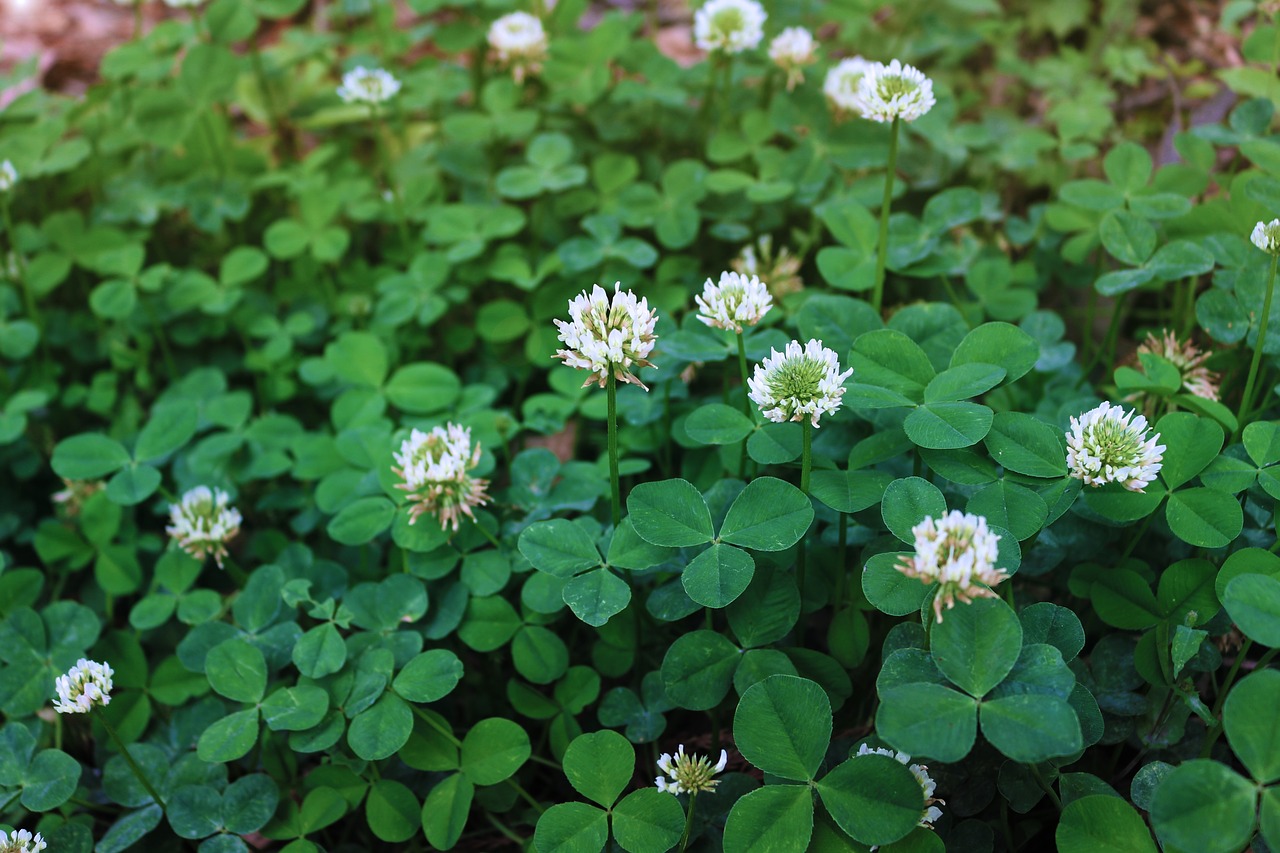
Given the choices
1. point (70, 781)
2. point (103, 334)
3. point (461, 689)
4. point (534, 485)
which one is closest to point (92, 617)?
point (70, 781)

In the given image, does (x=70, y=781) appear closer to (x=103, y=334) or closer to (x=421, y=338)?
(x=421, y=338)

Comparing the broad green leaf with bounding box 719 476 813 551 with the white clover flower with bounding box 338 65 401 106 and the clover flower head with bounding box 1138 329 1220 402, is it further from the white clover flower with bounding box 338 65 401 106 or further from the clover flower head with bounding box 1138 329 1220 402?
the white clover flower with bounding box 338 65 401 106

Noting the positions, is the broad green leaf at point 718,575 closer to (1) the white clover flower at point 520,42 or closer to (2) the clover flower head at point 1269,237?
(2) the clover flower head at point 1269,237

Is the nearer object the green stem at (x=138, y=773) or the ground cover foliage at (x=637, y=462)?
the ground cover foliage at (x=637, y=462)

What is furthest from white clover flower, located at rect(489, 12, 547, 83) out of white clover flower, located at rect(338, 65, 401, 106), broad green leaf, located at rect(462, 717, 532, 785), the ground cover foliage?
broad green leaf, located at rect(462, 717, 532, 785)

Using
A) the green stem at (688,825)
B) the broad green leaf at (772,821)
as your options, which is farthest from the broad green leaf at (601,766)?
the broad green leaf at (772,821)

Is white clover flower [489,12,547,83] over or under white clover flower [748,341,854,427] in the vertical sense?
under
